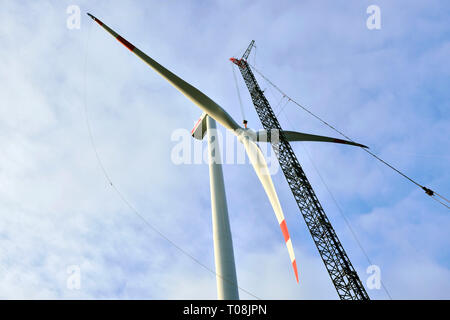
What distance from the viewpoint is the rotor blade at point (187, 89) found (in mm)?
13747

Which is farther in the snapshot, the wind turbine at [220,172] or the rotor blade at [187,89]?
the rotor blade at [187,89]

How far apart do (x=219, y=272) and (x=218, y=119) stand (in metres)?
9.19

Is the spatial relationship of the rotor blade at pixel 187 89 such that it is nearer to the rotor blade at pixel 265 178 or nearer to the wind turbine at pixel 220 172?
the wind turbine at pixel 220 172

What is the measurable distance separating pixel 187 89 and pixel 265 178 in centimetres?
673

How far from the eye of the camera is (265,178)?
52.6ft

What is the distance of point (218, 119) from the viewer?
17.2 meters

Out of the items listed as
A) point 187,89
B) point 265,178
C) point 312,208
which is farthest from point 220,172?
point 312,208

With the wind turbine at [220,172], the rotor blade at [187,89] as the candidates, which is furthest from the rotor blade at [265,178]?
the rotor blade at [187,89]

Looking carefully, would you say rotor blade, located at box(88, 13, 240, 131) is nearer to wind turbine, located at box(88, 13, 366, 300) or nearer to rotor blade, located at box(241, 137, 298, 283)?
wind turbine, located at box(88, 13, 366, 300)

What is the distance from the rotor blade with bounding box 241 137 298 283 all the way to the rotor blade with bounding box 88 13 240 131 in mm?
1709

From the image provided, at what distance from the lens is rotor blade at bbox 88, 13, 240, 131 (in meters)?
13.7

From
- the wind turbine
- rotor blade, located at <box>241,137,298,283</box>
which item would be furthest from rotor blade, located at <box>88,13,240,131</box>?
rotor blade, located at <box>241,137,298,283</box>

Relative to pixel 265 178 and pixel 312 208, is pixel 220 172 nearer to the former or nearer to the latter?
pixel 265 178
